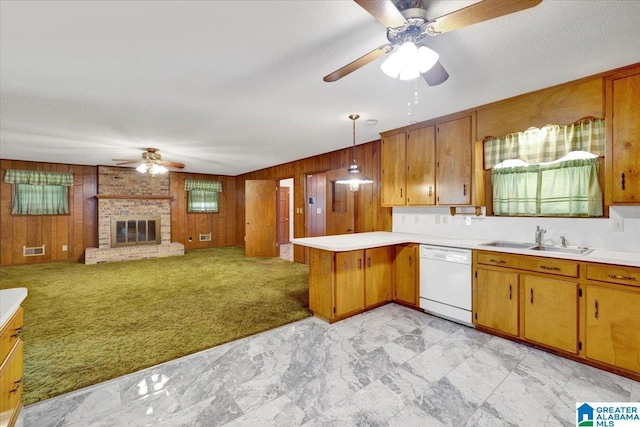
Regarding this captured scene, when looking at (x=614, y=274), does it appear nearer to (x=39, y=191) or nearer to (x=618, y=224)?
(x=618, y=224)

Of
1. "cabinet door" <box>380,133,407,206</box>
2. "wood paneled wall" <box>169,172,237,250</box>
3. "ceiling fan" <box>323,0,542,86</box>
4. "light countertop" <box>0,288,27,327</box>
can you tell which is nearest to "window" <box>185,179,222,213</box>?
"wood paneled wall" <box>169,172,237,250</box>

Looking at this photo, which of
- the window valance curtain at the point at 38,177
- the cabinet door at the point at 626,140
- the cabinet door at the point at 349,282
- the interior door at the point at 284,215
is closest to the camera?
the cabinet door at the point at 626,140

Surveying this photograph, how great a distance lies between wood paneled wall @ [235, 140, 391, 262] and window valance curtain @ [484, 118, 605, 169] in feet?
5.53

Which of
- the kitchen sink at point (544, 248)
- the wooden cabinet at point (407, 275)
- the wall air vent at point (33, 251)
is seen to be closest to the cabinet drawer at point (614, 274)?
the kitchen sink at point (544, 248)

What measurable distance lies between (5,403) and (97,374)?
830 mm

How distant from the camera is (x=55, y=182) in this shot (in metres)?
6.44

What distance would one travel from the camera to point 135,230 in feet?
23.9

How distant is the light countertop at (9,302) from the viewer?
1.36m

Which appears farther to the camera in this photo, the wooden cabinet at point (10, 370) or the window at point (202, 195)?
the window at point (202, 195)

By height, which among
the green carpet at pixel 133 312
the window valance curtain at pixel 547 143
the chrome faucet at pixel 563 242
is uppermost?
the window valance curtain at pixel 547 143

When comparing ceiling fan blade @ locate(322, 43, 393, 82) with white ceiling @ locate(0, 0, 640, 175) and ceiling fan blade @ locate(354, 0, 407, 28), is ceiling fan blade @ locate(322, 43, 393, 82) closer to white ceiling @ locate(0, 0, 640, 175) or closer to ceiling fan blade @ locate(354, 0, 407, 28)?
ceiling fan blade @ locate(354, 0, 407, 28)

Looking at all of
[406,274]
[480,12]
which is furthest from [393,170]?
[480,12]

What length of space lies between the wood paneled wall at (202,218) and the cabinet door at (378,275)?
652 centimetres

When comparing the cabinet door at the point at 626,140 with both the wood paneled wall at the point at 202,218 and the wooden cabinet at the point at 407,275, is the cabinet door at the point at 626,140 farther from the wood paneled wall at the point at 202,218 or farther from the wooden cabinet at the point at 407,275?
the wood paneled wall at the point at 202,218
